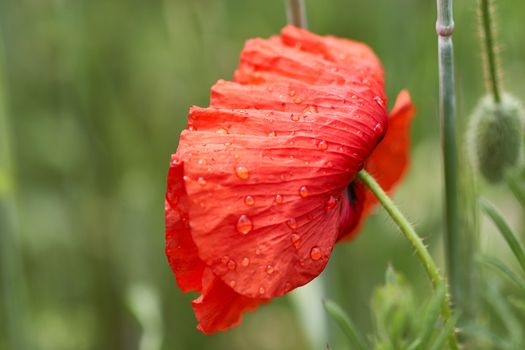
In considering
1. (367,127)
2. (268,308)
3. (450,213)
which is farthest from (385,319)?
(268,308)

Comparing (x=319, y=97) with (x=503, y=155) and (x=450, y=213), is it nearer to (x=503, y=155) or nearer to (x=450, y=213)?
(x=450, y=213)

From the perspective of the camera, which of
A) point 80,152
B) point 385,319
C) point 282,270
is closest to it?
point 282,270

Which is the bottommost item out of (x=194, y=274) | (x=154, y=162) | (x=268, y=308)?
(x=268, y=308)

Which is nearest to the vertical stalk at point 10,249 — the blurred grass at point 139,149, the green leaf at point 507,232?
the blurred grass at point 139,149

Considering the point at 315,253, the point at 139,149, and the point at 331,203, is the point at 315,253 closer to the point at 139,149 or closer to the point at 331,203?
the point at 331,203

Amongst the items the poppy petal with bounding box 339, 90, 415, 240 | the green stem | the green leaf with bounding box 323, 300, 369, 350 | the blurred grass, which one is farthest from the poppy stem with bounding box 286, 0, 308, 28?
the blurred grass

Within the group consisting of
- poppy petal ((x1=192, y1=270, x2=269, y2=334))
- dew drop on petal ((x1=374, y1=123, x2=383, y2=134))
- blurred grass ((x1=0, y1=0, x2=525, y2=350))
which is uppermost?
dew drop on petal ((x1=374, y1=123, x2=383, y2=134))

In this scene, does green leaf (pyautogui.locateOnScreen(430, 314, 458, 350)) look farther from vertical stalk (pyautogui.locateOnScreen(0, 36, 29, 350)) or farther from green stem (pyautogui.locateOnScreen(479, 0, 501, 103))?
vertical stalk (pyautogui.locateOnScreen(0, 36, 29, 350))
